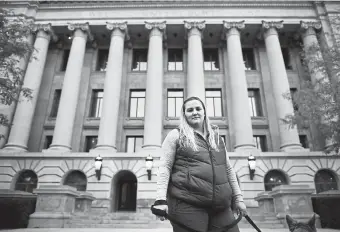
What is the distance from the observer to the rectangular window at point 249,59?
2684 centimetres

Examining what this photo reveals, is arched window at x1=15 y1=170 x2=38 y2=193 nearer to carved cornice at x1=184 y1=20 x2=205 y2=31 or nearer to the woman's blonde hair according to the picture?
carved cornice at x1=184 y1=20 x2=205 y2=31

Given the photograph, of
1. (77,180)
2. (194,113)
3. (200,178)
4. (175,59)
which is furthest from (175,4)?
(200,178)

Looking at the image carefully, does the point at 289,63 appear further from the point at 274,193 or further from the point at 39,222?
the point at 39,222

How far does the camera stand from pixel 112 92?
22078mm

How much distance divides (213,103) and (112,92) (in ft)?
31.9

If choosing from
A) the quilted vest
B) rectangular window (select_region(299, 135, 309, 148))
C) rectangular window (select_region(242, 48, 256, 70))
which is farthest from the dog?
rectangular window (select_region(242, 48, 256, 70))

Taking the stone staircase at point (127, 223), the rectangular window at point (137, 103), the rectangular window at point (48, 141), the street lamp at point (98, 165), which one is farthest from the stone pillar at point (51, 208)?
the rectangular window at point (137, 103)

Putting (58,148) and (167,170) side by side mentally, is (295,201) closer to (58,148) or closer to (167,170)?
(167,170)

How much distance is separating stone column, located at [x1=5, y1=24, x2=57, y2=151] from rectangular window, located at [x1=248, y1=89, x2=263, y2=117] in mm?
19167

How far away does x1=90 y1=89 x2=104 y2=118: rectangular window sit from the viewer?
24781 mm

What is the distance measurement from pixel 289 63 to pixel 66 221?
82.4 feet

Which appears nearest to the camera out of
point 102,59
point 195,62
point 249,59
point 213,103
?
point 195,62

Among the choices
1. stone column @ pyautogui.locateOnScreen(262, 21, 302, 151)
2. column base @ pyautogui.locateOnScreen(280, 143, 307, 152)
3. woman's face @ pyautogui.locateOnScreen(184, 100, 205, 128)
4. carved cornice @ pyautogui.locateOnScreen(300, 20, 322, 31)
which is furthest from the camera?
carved cornice @ pyautogui.locateOnScreen(300, 20, 322, 31)

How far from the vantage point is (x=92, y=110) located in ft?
81.9
